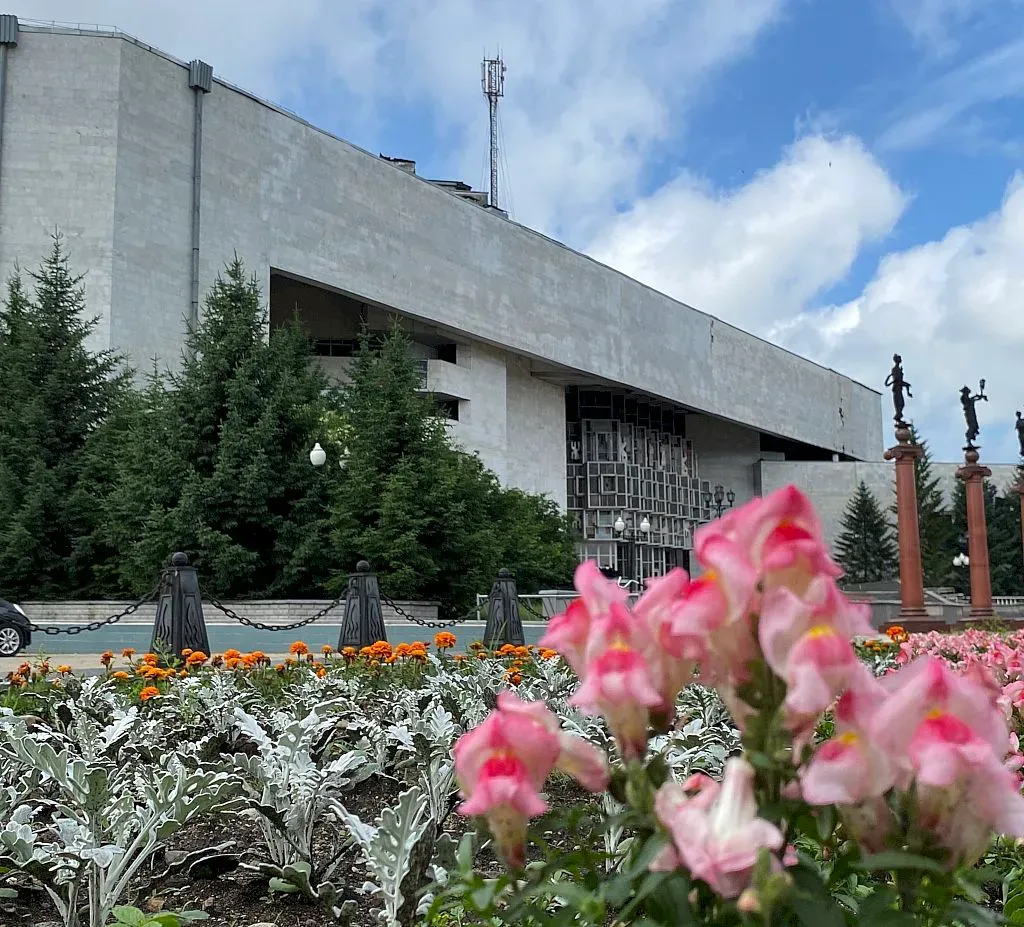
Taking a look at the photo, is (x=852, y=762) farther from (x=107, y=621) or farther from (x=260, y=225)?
(x=260, y=225)

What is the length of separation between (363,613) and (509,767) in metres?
12.0

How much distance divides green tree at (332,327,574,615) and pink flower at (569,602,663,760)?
63.8 ft

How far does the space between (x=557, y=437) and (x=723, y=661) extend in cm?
4173

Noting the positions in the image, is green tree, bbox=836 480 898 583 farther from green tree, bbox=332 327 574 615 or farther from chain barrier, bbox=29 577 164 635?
chain barrier, bbox=29 577 164 635

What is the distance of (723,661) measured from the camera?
0.98m

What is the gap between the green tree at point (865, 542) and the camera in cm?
5009

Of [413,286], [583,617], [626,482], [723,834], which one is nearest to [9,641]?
[583,617]

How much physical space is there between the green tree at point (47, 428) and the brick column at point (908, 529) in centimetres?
1720

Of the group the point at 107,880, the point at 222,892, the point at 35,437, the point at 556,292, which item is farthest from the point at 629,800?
the point at 556,292

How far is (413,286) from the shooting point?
35.4 m

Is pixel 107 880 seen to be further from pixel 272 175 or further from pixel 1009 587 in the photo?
pixel 1009 587

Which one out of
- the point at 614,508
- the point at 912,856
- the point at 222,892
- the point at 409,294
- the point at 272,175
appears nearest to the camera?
the point at 912,856

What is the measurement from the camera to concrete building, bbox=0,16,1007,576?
2872cm

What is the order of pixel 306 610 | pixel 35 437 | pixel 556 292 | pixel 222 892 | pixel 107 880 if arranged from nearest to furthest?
pixel 107 880 → pixel 222 892 → pixel 306 610 → pixel 35 437 → pixel 556 292
